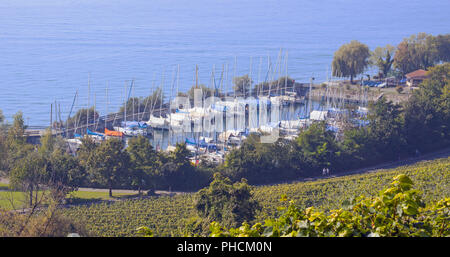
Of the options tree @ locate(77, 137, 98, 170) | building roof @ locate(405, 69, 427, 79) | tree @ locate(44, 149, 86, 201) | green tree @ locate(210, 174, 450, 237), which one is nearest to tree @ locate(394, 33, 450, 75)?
building roof @ locate(405, 69, 427, 79)

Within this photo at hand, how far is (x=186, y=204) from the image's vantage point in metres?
15.7

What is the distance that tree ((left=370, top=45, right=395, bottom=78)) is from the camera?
38.3 meters

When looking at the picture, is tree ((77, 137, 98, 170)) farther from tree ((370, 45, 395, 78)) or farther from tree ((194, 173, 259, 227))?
tree ((370, 45, 395, 78))

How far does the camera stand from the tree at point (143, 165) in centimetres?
1857

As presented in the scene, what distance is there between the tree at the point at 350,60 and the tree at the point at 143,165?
72.2ft

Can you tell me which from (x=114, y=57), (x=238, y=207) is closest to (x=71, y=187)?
(x=238, y=207)

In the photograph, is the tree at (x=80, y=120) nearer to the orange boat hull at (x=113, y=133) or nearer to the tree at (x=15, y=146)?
the orange boat hull at (x=113, y=133)

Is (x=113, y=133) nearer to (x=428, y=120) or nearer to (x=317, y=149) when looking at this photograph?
(x=317, y=149)

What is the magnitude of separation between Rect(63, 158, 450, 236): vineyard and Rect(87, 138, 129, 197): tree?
6.51 feet

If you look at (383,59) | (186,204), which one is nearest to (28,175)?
(186,204)

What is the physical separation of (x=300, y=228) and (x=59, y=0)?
99.0 m

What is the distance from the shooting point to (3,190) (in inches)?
699

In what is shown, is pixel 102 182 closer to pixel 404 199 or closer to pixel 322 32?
pixel 404 199
